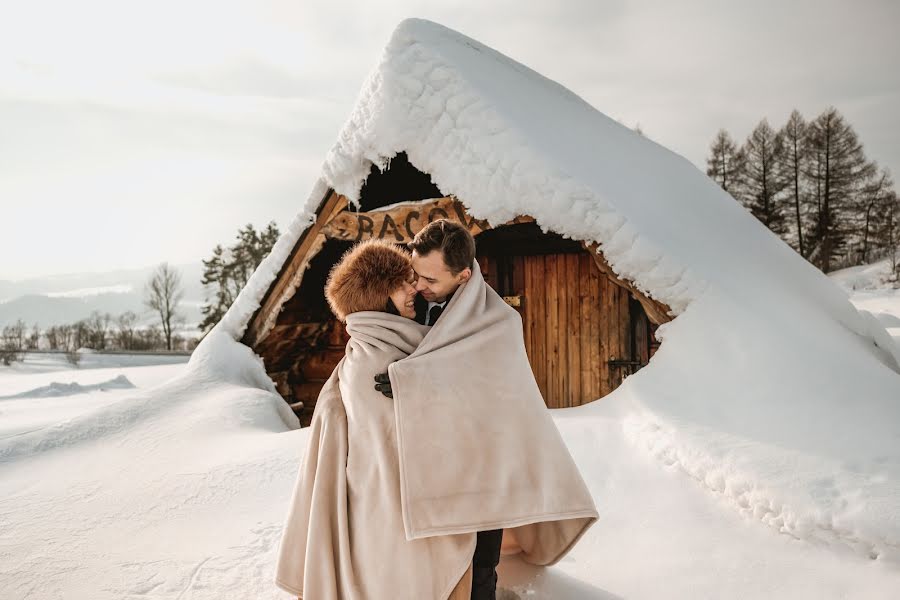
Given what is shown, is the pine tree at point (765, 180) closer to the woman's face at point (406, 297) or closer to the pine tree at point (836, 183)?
the pine tree at point (836, 183)

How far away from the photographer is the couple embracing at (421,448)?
Result: 1.72 meters

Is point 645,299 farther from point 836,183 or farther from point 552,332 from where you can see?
point 836,183

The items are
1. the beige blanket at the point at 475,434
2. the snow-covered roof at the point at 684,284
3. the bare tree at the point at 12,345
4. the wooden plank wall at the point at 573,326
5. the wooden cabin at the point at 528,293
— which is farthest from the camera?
the bare tree at the point at 12,345

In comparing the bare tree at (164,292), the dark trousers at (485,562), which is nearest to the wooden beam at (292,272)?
the dark trousers at (485,562)

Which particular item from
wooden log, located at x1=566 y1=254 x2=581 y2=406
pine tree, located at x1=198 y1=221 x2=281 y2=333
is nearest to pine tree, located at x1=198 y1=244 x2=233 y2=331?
pine tree, located at x1=198 y1=221 x2=281 y2=333

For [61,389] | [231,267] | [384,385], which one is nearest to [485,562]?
[384,385]

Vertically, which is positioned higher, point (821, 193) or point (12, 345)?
point (821, 193)

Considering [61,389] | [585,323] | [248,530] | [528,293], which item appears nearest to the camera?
Result: [248,530]

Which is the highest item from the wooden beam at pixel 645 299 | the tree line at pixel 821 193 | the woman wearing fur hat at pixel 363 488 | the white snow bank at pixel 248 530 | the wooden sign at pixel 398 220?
the tree line at pixel 821 193

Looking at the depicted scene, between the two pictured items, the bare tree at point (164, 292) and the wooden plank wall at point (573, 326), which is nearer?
the wooden plank wall at point (573, 326)

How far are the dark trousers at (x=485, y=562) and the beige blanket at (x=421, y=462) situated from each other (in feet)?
0.41

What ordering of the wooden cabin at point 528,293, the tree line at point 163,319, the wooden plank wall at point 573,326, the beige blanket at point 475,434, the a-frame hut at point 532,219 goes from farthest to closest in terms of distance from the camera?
the tree line at point 163,319 < the wooden plank wall at point 573,326 < the wooden cabin at point 528,293 < the a-frame hut at point 532,219 < the beige blanket at point 475,434

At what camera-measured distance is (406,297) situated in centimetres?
193

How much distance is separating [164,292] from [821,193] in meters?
34.8
